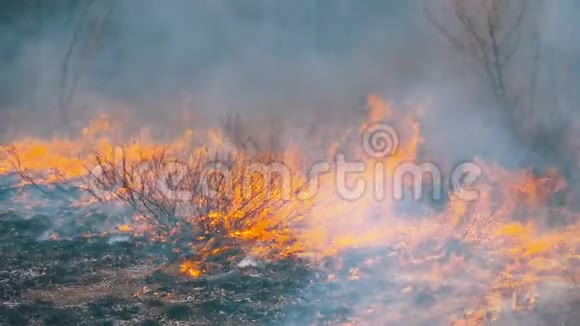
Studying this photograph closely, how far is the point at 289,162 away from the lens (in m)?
8.38

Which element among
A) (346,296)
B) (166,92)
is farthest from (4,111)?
(346,296)

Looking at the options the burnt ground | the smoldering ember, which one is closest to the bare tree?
the smoldering ember

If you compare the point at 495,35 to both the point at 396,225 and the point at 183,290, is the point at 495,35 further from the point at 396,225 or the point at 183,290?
the point at 183,290

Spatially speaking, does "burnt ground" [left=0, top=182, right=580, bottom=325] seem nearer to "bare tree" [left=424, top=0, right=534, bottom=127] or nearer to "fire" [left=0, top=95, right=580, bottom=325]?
"fire" [left=0, top=95, right=580, bottom=325]

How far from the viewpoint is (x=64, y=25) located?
35.9 feet

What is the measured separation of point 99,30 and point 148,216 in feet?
15.3

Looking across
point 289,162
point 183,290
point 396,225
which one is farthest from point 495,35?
point 183,290

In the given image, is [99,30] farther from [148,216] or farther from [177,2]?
[148,216]

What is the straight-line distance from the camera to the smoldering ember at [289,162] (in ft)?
19.1

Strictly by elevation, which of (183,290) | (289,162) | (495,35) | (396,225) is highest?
(495,35)

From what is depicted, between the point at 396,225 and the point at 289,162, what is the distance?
191 cm

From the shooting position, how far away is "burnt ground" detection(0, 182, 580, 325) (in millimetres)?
5422

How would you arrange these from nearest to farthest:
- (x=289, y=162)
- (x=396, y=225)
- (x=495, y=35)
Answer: (x=396, y=225), (x=289, y=162), (x=495, y=35)

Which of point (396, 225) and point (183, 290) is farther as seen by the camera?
point (396, 225)
